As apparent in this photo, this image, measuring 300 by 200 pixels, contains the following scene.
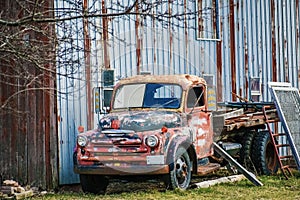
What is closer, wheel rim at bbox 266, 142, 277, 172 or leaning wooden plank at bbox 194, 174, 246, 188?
leaning wooden plank at bbox 194, 174, 246, 188

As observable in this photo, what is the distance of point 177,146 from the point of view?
10789 mm

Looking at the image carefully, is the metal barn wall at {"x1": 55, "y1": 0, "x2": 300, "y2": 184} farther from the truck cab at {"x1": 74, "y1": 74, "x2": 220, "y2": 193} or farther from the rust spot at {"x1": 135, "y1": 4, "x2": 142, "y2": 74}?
the truck cab at {"x1": 74, "y1": 74, "x2": 220, "y2": 193}

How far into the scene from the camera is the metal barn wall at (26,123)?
12086mm

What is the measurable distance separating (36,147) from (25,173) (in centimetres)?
60

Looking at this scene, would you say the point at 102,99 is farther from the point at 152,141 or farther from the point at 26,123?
the point at 152,141

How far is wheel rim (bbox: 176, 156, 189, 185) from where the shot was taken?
36.2ft

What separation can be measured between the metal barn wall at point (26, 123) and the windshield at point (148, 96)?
1.33 metres

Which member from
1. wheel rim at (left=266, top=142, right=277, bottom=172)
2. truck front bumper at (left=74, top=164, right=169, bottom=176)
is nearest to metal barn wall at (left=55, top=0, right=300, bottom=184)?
truck front bumper at (left=74, top=164, right=169, bottom=176)

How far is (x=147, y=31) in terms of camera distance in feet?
45.7

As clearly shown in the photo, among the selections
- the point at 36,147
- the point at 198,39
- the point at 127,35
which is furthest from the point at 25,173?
the point at 198,39

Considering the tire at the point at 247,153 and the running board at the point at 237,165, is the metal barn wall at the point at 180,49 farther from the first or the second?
the running board at the point at 237,165

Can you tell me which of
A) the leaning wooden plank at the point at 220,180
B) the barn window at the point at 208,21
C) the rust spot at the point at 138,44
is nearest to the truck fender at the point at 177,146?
the leaning wooden plank at the point at 220,180

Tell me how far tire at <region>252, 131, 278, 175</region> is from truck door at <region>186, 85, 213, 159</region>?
1.65 meters

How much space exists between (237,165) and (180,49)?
3.59 metres
